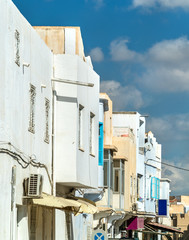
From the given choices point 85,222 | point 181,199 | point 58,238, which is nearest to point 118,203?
point 85,222

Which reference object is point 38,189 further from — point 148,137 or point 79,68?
point 148,137

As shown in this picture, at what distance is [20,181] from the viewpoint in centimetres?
1861

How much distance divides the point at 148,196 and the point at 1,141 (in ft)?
125

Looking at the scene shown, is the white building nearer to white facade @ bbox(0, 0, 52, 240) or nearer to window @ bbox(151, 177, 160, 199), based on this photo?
white facade @ bbox(0, 0, 52, 240)

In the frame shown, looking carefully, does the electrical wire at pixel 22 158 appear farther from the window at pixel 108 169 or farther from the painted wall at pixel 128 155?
the painted wall at pixel 128 155

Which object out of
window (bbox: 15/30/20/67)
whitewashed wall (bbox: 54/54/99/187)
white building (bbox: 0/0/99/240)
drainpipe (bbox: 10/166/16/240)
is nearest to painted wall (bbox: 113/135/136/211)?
white building (bbox: 0/0/99/240)

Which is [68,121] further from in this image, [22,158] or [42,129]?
[22,158]

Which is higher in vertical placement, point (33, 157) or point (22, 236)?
point (33, 157)

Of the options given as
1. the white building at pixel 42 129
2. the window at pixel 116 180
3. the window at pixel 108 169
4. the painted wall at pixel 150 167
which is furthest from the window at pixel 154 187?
the white building at pixel 42 129

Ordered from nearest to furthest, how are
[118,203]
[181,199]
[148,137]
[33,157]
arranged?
[33,157], [118,203], [148,137], [181,199]

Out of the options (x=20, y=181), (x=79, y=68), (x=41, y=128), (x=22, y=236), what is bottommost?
(x=22, y=236)

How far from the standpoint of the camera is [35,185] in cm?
1888

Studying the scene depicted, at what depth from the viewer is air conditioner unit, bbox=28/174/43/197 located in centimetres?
1873

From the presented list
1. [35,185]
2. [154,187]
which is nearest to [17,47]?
[35,185]
